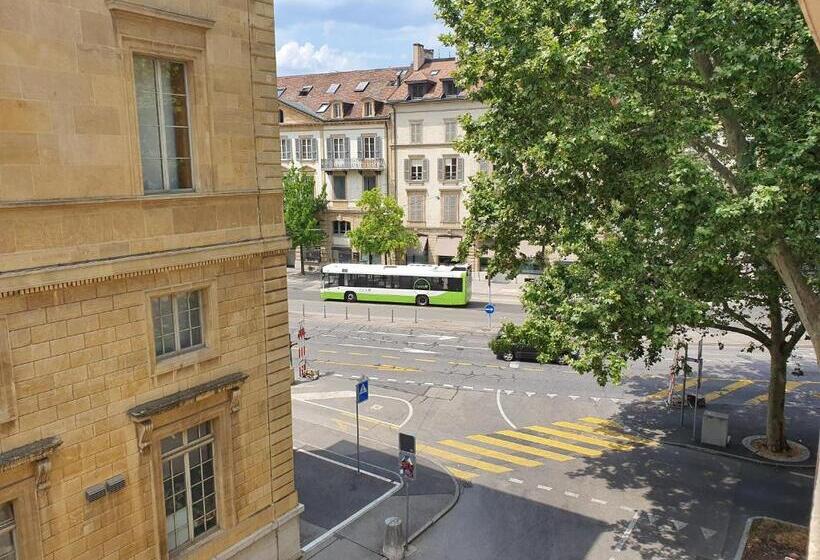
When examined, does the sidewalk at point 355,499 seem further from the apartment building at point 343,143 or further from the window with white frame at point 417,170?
the apartment building at point 343,143

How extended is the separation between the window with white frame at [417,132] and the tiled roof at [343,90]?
3.17 metres

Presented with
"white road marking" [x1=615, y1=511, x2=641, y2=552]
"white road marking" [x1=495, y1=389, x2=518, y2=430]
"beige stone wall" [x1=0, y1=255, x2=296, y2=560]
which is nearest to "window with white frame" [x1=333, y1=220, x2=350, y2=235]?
"white road marking" [x1=495, y1=389, x2=518, y2=430]

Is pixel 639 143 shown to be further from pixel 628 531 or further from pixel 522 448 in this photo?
pixel 522 448

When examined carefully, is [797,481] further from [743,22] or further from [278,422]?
[278,422]

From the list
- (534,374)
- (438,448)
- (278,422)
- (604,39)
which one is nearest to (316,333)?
(534,374)

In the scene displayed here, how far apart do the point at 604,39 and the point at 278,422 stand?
10108 mm

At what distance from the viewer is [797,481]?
17.7 metres

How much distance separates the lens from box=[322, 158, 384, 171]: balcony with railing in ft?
174

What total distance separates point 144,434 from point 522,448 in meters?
12.8

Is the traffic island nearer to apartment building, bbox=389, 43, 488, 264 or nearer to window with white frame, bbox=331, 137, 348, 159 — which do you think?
apartment building, bbox=389, 43, 488, 264

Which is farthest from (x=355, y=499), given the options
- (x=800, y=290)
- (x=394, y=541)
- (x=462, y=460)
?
(x=800, y=290)

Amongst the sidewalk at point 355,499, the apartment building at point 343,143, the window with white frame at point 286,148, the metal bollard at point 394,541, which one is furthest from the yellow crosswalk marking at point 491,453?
the window with white frame at point 286,148

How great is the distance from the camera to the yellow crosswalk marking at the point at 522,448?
19484mm

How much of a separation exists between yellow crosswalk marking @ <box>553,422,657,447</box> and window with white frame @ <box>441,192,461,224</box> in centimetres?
3077
